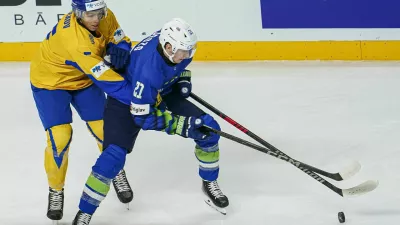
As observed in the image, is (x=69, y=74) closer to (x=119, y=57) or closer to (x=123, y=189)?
(x=119, y=57)

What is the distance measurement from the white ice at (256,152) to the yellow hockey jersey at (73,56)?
686 mm

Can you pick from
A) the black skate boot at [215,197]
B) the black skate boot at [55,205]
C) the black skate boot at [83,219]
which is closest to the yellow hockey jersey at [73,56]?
the black skate boot at [55,205]

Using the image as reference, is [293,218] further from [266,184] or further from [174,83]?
[174,83]

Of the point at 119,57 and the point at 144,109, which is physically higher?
the point at 119,57

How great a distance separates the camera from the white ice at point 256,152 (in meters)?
3.89

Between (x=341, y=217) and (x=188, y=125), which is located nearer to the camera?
(x=188, y=125)

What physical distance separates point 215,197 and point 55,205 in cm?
81

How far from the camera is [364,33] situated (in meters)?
6.11

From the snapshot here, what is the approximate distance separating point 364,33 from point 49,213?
3340 millimetres

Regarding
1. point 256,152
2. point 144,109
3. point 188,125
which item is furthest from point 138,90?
point 256,152

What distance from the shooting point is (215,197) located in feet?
12.8

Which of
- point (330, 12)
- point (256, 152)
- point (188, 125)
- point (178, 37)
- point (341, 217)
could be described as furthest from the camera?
point (330, 12)

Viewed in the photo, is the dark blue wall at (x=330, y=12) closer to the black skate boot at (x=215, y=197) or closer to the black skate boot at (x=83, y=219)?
the black skate boot at (x=215, y=197)

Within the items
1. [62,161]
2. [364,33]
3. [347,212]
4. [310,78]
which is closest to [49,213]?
[62,161]
